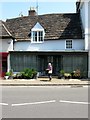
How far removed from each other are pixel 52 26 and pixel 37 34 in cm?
211

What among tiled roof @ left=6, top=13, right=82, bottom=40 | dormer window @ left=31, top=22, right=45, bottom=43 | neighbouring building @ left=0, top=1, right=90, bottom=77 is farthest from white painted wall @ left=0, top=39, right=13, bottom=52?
dormer window @ left=31, top=22, right=45, bottom=43

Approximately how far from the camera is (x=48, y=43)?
125ft

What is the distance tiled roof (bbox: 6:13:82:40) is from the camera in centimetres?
3806

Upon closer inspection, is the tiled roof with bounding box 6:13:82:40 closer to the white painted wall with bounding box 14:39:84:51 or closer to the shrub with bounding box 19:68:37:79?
the white painted wall with bounding box 14:39:84:51

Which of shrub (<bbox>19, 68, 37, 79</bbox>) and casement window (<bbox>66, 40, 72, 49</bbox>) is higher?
casement window (<bbox>66, 40, 72, 49</bbox>)

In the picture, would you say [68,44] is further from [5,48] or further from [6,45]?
[5,48]

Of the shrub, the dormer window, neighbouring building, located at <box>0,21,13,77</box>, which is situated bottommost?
the shrub

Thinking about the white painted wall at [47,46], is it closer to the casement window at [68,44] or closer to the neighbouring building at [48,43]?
the neighbouring building at [48,43]

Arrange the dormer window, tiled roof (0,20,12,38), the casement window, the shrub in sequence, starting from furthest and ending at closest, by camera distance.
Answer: the dormer window < the casement window < tiled roof (0,20,12,38) < the shrub

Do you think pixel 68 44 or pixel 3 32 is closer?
pixel 3 32

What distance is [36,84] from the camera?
90.3 ft

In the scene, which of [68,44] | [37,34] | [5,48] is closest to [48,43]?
[37,34]

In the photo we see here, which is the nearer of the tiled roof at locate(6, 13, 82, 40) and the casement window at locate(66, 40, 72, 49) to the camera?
the casement window at locate(66, 40, 72, 49)

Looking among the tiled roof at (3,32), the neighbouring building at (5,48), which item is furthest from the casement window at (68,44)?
the tiled roof at (3,32)
